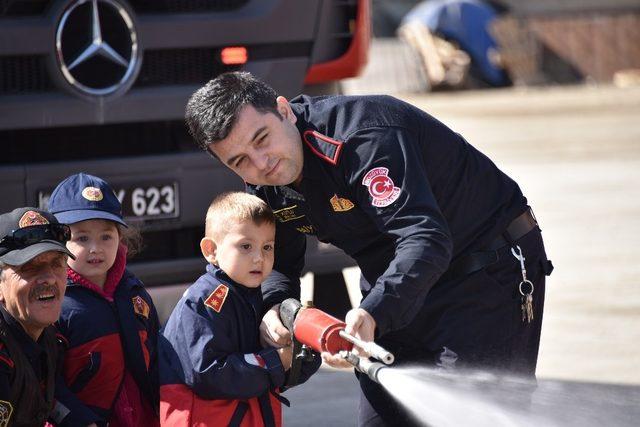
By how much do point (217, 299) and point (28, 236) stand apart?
24.0 inches

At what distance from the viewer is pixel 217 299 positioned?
4.12 m

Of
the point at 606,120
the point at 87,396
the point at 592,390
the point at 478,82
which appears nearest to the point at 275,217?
the point at 87,396

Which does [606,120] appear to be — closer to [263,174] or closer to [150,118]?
[150,118]

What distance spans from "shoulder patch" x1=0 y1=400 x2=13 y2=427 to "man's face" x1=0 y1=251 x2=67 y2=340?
0.27 metres

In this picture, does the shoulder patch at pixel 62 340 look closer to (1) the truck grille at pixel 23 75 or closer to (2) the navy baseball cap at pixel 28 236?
(2) the navy baseball cap at pixel 28 236

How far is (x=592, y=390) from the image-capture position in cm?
602

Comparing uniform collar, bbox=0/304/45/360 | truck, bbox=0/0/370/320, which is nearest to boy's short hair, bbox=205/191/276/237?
uniform collar, bbox=0/304/45/360

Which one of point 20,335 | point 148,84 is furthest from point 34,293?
point 148,84

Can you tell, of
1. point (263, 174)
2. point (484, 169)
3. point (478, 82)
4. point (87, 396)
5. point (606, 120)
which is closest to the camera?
point (263, 174)

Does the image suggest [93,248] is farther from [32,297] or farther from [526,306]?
[526,306]

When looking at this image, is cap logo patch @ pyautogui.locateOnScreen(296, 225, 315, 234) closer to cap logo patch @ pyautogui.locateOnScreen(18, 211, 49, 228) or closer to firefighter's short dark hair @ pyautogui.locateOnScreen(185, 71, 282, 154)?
firefighter's short dark hair @ pyautogui.locateOnScreen(185, 71, 282, 154)

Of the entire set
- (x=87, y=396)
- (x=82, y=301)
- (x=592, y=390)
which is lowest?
(x=592, y=390)

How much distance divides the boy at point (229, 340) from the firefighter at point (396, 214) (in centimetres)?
8

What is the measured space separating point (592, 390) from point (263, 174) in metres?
2.85
